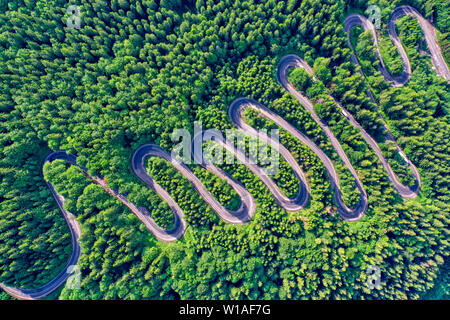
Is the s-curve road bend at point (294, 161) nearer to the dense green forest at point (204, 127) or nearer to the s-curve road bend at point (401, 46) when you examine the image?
the dense green forest at point (204, 127)

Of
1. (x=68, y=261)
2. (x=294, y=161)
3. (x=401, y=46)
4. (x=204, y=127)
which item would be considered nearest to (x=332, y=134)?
(x=294, y=161)

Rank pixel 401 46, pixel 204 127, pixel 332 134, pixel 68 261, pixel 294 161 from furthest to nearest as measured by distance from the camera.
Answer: pixel 401 46 → pixel 332 134 → pixel 294 161 → pixel 204 127 → pixel 68 261

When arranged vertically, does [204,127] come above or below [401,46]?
below

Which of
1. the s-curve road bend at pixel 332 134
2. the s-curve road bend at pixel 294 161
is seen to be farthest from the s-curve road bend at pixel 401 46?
the s-curve road bend at pixel 294 161

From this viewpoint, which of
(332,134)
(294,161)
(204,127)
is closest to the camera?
(204,127)

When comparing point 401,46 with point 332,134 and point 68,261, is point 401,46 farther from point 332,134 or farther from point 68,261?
point 68,261

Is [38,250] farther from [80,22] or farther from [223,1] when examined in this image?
[223,1]

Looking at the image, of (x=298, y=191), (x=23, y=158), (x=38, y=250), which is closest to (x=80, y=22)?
(x=23, y=158)
